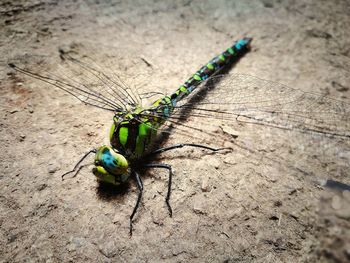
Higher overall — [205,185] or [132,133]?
[132,133]

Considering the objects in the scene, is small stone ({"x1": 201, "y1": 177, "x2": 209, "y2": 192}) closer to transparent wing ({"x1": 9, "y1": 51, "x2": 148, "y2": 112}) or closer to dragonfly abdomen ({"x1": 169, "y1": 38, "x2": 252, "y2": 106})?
dragonfly abdomen ({"x1": 169, "y1": 38, "x2": 252, "y2": 106})

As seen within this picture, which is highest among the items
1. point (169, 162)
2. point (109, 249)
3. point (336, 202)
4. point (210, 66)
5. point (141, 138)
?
point (336, 202)

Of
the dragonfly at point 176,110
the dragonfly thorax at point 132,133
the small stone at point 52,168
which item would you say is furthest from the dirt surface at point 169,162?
the dragonfly thorax at point 132,133

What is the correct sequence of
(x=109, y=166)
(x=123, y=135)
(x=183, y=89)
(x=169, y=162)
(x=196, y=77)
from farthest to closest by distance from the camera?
(x=196, y=77), (x=183, y=89), (x=169, y=162), (x=123, y=135), (x=109, y=166)

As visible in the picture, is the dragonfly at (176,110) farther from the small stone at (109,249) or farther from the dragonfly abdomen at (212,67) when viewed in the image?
the small stone at (109,249)

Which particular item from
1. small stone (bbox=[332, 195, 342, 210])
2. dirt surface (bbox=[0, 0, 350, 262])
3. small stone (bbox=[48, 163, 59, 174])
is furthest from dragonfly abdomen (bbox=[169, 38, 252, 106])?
small stone (bbox=[332, 195, 342, 210])

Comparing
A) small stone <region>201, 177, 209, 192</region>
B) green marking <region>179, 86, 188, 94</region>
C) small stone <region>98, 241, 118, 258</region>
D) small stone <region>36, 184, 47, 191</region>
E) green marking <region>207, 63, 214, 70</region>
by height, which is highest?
green marking <region>207, 63, 214, 70</region>

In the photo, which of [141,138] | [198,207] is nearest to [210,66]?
[141,138]

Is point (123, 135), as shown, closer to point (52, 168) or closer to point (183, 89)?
point (52, 168)
